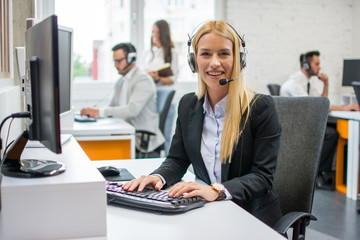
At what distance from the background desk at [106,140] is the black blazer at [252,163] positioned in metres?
1.14

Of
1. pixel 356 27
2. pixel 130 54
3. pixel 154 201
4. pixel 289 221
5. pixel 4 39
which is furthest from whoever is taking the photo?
pixel 356 27

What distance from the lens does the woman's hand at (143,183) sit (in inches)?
47.4

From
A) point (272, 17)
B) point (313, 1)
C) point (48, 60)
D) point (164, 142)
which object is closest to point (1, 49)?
point (48, 60)

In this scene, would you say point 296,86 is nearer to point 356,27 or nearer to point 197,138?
point 356,27

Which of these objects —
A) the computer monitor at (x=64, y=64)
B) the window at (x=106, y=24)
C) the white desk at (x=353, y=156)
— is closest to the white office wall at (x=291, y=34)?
the window at (x=106, y=24)

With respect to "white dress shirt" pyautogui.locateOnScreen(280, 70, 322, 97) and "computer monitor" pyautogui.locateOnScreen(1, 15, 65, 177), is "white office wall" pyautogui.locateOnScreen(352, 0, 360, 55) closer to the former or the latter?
"white dress shirt" pyautogui.locateOnScreen(280, 70, 322, 97)

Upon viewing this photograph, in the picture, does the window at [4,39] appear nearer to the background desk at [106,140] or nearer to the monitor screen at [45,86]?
the background desk at [106,140]

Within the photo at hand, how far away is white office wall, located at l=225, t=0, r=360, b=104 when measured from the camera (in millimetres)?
5141

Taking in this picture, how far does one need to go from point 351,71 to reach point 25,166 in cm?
452

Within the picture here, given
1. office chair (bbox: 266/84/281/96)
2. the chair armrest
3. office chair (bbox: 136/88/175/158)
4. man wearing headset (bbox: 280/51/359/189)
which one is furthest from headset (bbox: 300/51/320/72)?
the chair armrest

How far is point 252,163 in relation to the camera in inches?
55.7

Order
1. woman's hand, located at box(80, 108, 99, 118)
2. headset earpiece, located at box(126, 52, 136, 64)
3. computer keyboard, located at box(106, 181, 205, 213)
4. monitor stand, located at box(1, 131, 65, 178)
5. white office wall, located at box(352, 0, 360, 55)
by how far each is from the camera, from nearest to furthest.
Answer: monitor stand, located at box(1, 131, 65, 178)
computer keyboard, located at box(106, 181, 205, 213)
woman's hand, located at box(80, 108, 99, 118)
headset earpiece, located at box(126, 52, 136, 64)
white office wall, located at box(352, 0, 360, 55)

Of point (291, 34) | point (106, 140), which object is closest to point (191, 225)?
point (106, 140)

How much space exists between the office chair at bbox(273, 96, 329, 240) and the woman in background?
3.01m
